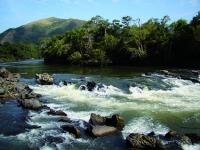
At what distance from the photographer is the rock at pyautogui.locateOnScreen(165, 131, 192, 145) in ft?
55.4

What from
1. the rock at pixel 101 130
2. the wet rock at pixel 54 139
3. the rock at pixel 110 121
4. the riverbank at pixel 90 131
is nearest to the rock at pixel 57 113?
the riverbank at pixel 90 131

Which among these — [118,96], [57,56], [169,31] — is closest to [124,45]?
[169,31]

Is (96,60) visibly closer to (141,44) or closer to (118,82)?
(141,44)

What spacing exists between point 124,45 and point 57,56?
30.4 metres

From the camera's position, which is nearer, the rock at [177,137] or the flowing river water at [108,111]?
the rock at [177,137]

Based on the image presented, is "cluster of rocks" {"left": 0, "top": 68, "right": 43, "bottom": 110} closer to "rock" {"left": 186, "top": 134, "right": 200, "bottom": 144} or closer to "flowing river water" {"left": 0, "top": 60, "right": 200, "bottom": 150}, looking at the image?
"flowing river water" {"left": 0, "top": 60, "right": 200, "bottom": 150}

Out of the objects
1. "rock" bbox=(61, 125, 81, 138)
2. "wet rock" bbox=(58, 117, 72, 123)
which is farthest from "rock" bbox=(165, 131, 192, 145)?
"wet rock" bbox=(58, 117, 72, 123)

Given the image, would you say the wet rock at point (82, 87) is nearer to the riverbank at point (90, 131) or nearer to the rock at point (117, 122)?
the riverbank at point (90, 131)

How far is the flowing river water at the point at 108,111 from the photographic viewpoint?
17594 mm

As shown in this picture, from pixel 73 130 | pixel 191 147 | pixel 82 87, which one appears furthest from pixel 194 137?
pixel 82 87

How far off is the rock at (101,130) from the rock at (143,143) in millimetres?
2293

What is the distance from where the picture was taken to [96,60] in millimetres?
75562

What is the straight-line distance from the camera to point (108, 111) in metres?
24.3

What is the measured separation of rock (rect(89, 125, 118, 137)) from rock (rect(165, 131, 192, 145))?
333 centimetres
